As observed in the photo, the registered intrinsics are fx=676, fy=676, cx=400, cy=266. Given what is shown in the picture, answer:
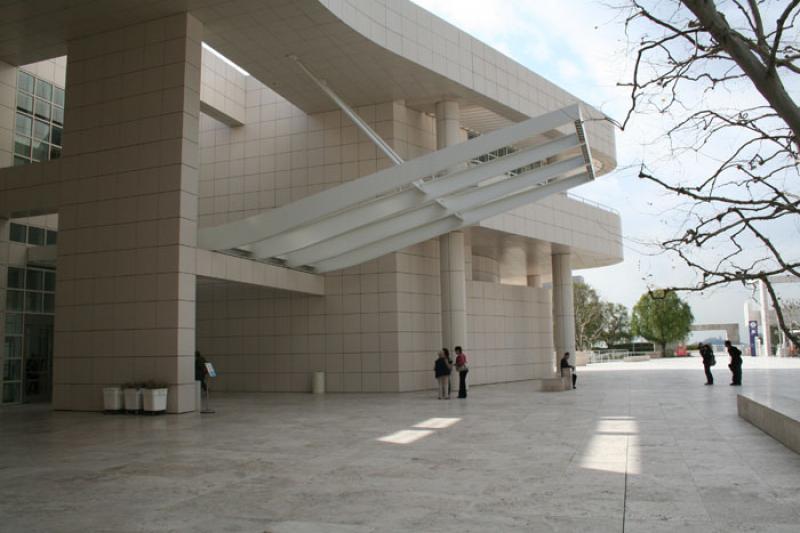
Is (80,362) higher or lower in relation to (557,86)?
lower

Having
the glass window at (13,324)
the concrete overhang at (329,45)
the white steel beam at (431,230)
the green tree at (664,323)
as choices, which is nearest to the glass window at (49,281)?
the glass window at (13,324)

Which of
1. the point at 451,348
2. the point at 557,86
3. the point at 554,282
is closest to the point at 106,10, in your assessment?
the point at 451,348

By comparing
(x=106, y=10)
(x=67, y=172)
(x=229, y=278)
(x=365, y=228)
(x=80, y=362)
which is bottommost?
(x=80, y=362)

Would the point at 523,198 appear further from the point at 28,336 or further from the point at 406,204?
the point at 28,336

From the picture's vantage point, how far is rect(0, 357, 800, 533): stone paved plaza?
6.41 m

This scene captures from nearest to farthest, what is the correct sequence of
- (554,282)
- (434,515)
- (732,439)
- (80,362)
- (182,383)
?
(434,515), (732,439), (182,383), (80,362), (554,282)

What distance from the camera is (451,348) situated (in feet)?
79.1

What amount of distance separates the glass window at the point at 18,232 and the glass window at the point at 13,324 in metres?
2.63

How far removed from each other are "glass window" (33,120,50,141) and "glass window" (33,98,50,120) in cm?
24

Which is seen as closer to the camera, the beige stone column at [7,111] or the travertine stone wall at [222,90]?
the beige stone column at [7,111]

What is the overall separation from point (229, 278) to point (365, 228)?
459 centimetres

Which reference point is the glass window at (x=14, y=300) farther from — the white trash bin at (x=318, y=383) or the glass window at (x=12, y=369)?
the white trash bin at (x=318, y=383)

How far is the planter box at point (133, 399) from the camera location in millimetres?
17141

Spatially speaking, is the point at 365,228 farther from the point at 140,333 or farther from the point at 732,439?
the point at 732,439
